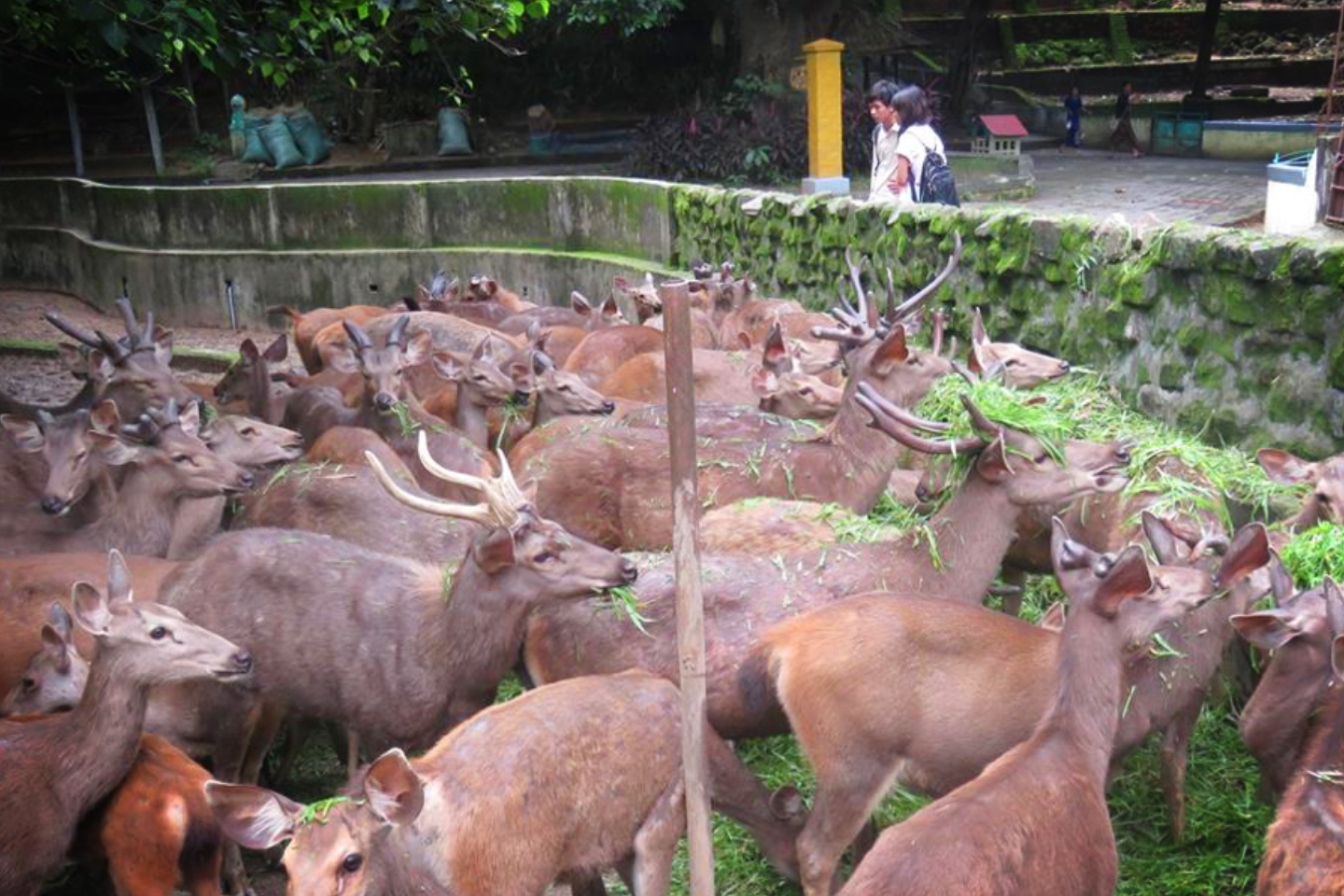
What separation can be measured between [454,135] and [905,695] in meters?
22.5

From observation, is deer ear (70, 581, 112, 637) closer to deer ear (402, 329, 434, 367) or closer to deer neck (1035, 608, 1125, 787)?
deer neck (1035, 608, 1125, 787)

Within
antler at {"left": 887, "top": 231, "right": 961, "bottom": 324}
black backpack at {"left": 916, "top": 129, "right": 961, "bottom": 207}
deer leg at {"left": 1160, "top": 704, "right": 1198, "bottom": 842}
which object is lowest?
deer leg at {"left": 1160, "top": 704, "right": 1198, "bottom": 842}

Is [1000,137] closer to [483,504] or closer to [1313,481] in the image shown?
[1313,481]

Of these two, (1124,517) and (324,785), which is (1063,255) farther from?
(324,785)

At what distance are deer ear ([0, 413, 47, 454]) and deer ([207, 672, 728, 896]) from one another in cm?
439

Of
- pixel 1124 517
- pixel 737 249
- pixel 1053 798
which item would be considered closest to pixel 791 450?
pixel 1124 517

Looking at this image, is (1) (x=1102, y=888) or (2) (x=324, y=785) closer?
(1) (x=1102, y=888)

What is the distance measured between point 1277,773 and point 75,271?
60.4 ft

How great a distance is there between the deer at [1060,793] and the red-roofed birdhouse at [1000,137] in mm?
16085

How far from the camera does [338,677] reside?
5773 mm

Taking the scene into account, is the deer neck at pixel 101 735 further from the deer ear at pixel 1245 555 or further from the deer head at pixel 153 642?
the deer ear at pixel 1245 555

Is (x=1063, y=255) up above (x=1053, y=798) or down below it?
above

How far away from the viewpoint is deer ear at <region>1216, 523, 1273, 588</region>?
5027mm

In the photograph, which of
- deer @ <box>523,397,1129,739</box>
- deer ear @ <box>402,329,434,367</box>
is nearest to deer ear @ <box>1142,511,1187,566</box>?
deer @ <box>523,397,1129,739</box>
